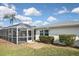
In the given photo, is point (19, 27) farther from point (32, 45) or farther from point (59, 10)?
point (59, 10)

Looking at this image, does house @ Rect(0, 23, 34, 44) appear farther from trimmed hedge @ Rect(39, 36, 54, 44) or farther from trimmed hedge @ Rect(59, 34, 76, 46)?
trimmed hedge @ Rect(59, 34, 76, 46)

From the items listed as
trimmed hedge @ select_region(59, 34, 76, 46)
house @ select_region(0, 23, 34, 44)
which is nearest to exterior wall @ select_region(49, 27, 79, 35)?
trimmed hedge @ select_region(59, 34, 76, 46)

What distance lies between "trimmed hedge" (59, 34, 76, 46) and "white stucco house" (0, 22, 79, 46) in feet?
0.46

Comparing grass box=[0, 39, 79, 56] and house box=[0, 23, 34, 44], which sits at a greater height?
house box=[0, 23, 34, 44]

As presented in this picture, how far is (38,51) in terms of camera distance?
9.91 m

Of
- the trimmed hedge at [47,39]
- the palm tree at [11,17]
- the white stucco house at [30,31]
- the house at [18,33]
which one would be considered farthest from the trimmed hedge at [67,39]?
the palm tree at [11,17]

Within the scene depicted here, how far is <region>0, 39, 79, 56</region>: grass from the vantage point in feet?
32.3

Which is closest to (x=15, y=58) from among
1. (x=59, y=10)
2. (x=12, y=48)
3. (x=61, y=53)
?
(x=12, y=48)

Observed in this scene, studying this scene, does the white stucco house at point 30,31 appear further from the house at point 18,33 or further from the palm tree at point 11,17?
the palm tree at point 11,17

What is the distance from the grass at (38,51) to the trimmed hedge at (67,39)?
0.19 m

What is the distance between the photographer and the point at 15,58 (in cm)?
977

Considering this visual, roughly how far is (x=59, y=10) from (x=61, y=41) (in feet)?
3.58

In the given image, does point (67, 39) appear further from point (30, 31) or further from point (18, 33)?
point (18, 33)

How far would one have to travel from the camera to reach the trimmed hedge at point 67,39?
9.88m
